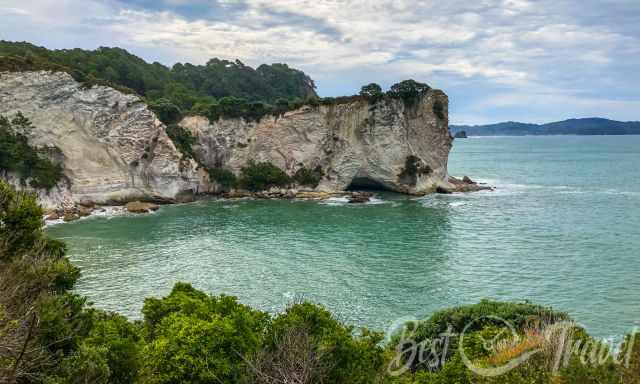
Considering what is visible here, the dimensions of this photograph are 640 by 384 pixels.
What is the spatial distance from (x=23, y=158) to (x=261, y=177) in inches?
1021

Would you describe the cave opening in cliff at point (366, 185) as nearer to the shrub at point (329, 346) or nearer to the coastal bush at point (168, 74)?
the coastal bush at point (168, 74)

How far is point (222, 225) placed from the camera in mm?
43656

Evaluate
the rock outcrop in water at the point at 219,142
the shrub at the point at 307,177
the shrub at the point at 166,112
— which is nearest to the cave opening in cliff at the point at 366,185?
the rock outcrop in water at the point at 219,142

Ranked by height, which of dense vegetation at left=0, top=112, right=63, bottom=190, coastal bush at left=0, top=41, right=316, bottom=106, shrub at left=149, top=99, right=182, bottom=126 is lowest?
dense vegetation at left=0, top=112, right=63, bottom=190

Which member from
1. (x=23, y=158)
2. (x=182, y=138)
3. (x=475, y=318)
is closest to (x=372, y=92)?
(x=182, y=138)

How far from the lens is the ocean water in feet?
80.9

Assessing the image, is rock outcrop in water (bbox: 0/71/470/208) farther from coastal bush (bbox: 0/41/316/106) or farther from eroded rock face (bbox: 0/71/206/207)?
coastal bush (bbox: 0/41/316/106)

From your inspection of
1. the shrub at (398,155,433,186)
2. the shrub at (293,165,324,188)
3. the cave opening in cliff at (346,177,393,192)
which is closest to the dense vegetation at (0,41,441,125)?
the shrub at (293,165,324,188)

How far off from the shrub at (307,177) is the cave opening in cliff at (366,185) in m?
4.84

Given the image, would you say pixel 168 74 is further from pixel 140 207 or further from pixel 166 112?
pixel 140 207

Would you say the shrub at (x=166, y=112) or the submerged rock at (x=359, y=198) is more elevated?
the shrub at (x=166, y=112)

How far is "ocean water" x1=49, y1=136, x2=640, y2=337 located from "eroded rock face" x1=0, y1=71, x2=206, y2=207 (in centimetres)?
536

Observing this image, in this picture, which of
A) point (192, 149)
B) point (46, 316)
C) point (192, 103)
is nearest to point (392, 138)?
point (192, 149)

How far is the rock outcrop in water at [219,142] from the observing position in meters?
51.1
